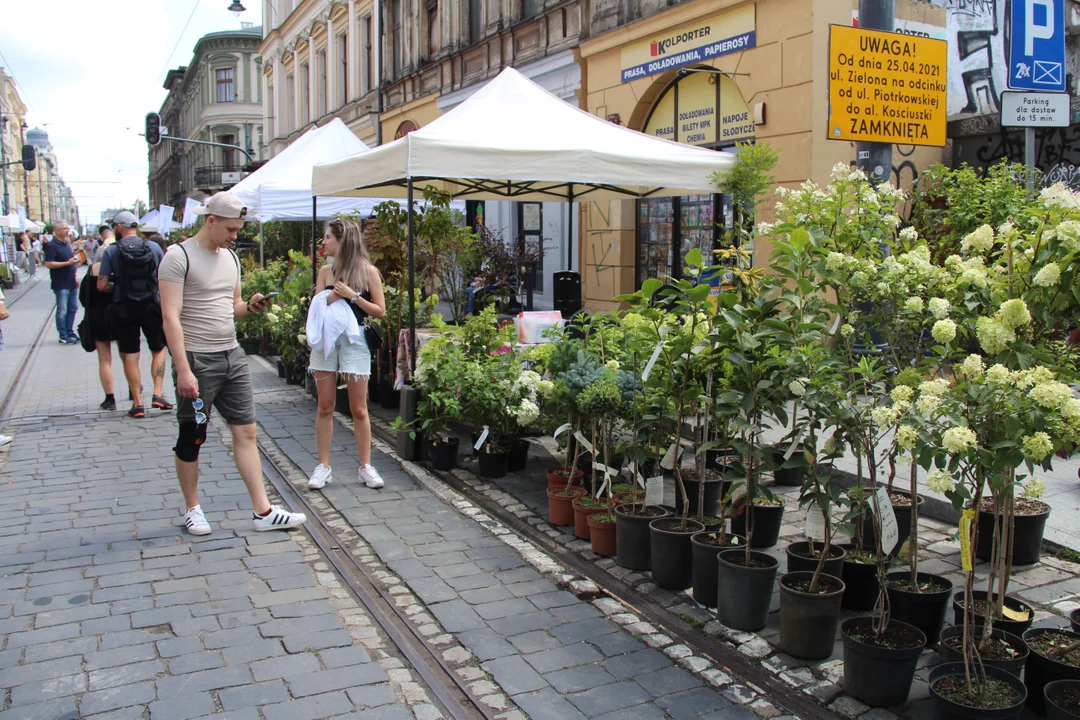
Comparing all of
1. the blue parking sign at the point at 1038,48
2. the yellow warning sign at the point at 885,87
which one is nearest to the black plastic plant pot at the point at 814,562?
the yellow warning sign at the point at 885,87

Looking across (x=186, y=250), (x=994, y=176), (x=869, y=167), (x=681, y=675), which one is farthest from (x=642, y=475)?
(x=994, y=176)

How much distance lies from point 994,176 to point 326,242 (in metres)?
5.42

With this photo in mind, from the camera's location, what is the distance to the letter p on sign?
221 inches

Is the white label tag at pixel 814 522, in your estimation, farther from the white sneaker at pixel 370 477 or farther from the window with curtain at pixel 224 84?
the window with curtain at pixel 224 84

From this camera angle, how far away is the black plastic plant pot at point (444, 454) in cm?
641

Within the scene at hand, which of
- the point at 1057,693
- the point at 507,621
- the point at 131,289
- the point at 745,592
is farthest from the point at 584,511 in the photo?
the point at 131,289

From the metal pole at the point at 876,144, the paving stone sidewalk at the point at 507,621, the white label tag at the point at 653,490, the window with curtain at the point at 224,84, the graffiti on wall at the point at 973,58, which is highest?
the window with curtain at the point at 224,84

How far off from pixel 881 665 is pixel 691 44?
1028cm

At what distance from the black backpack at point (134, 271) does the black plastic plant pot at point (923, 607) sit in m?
7.02

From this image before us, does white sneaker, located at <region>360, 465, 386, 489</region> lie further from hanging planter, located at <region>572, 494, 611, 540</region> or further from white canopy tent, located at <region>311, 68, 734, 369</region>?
hanging planter, located at <region>572, 494, 611, 540</region>

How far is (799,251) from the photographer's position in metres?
3.50

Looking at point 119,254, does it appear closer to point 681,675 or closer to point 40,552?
point 40,552

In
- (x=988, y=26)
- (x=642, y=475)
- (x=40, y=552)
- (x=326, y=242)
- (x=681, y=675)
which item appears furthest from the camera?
(x=988, y=26)

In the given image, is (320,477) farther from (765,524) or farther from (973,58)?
(973,58)
